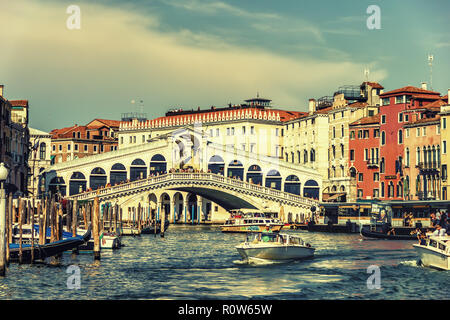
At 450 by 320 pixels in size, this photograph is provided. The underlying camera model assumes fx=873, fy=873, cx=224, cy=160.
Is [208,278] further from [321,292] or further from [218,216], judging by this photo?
[218,216]

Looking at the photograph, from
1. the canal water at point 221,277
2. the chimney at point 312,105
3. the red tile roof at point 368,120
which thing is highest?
the chimney at point 312,105

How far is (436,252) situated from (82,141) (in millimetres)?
84965

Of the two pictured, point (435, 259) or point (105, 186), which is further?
point (105, 186)

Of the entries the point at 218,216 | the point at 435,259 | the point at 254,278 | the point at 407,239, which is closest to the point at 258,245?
the point at 254,278

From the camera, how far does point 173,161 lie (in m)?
90.4

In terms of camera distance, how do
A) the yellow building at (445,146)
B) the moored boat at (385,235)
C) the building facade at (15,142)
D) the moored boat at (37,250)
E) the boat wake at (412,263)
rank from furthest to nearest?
the yellow building at (445,146)
the building facade at (15,142)
the moored boat at (385,235)
the boat wake at (412,263)
the moored boat at (37,250)

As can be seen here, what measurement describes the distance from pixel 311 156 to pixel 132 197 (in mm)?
21897

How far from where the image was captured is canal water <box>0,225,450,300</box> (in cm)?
2912

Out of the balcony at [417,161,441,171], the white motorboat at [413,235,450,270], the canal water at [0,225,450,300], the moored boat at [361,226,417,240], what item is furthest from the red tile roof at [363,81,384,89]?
the white motorboat at [413,235,450,270]

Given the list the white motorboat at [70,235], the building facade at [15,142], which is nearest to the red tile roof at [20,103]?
the building facade at [15,142]

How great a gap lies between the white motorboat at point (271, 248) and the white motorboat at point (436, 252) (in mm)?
5741

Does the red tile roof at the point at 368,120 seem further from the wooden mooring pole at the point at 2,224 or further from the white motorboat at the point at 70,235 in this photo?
the wooden mooring pole at the point at 2,224

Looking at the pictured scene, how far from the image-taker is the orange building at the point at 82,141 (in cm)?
11400

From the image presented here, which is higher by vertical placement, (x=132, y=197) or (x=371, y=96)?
(x=371, y=96)
